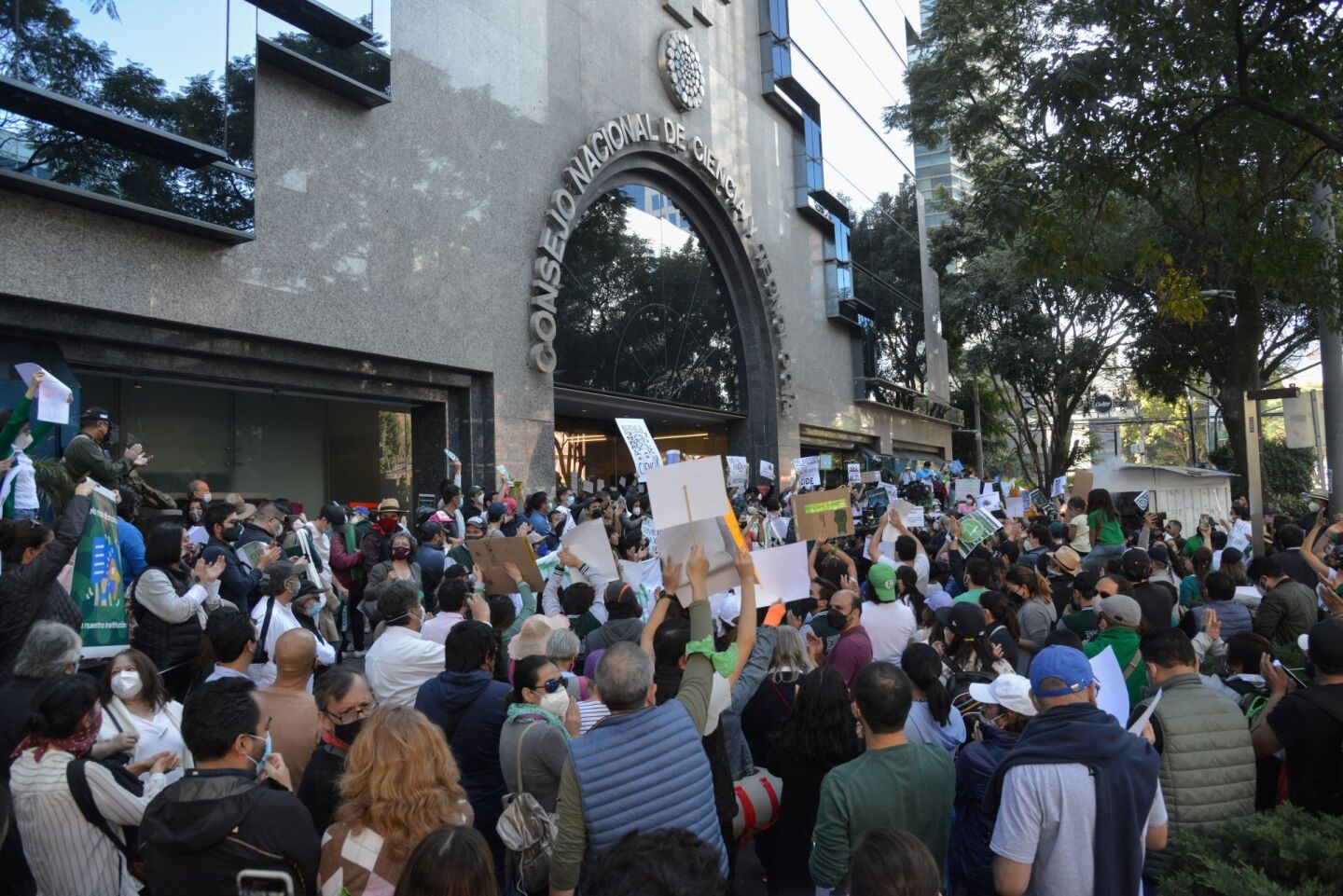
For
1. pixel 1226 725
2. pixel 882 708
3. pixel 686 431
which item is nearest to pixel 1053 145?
pixel 1226 725

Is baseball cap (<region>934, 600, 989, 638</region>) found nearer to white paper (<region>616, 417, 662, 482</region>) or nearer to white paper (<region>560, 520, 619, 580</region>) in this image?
white paper (<region>560, 520, 619, 580</region>)

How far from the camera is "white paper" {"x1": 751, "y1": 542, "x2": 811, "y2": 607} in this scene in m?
5.40

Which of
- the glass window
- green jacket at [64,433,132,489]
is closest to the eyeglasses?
green jacket at [64,433,132,489]

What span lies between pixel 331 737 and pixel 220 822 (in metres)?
0.82

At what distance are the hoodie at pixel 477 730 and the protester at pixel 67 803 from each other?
1159 millimetres

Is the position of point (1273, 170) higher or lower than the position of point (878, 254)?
lower

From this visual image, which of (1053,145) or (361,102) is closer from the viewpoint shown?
(1053,145)

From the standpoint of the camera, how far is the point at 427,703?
4340 mm

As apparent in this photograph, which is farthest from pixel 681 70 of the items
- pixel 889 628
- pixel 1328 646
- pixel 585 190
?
pixel 1328 646

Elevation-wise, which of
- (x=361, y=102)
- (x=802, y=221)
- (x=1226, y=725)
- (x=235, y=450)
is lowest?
(x=1226, y=725)

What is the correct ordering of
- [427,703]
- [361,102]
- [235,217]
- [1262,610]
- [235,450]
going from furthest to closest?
[235,450], [361,102], [235,217], [1262,610], [427,703]

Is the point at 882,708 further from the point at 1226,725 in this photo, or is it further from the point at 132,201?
the point at 132,201

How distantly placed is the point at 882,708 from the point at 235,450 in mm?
14627

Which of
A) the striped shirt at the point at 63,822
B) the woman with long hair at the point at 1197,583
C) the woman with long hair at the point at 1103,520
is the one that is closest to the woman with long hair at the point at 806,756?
the striped shirt at the point at 63,822
